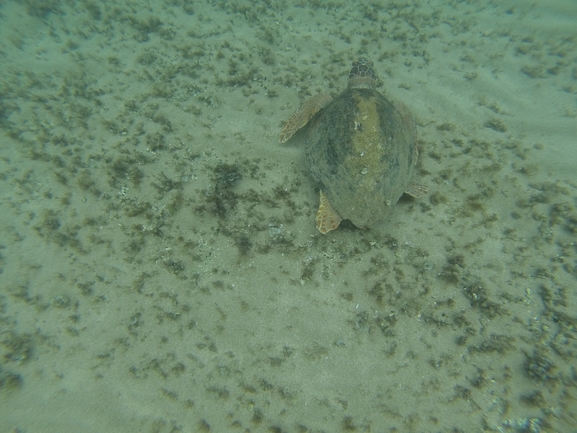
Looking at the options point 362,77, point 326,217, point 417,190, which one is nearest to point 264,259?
point 326,217

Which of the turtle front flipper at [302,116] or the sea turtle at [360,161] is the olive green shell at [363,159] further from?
the turtle front flipper at [302,116]

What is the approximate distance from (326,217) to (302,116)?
167 centimetres

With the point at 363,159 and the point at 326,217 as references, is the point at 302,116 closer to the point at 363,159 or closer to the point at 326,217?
the point at 363,159

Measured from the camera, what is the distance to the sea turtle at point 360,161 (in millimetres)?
3096

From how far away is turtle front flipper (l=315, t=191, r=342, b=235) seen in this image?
325 cm

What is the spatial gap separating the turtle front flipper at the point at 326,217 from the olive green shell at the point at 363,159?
2.4 inches

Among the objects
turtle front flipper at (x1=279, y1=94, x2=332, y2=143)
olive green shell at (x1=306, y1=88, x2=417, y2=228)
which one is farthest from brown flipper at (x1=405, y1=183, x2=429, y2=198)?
turtle front flipper at (x1=279, y1=94, x2=332, y2=143)

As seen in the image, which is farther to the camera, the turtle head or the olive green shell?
the turtle head

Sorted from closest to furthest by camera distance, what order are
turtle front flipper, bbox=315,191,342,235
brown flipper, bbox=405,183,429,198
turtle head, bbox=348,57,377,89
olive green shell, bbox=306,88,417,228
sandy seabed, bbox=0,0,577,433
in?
1. sandy seabed, bbox=0,0,577,433
2. olive green shell, bbox=306,88,417,228
3. turtle front flipper, bbox=315,191,342,235
4. brown flipper, bbox=405,183,429,198
5. turtle head, bbox=348,57,377,89

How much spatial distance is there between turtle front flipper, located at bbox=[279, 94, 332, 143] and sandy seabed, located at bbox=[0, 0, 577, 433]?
0.19 m

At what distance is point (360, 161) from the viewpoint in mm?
3086

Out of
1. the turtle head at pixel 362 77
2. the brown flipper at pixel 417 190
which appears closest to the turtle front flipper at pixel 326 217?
the brown flipper at pixel 417 190

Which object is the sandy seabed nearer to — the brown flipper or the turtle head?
the brown flipper

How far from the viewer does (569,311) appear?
2869mm
